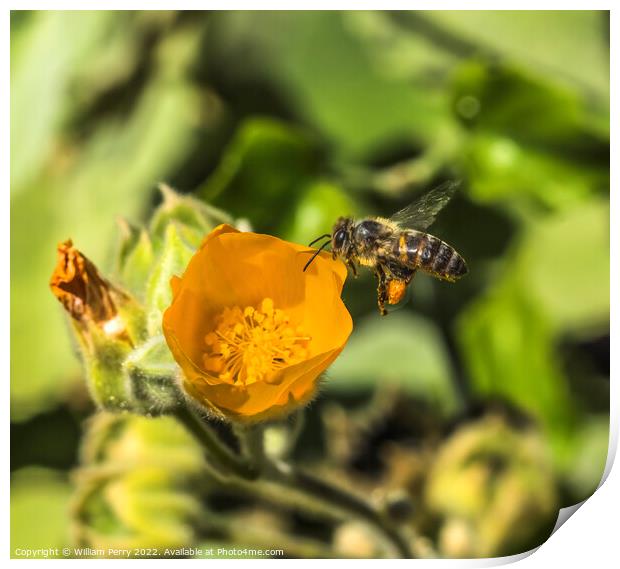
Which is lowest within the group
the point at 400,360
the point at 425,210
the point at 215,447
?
the point at 400,360

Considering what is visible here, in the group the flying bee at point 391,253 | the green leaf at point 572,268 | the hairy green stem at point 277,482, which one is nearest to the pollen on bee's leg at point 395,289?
the flying bee at point 391,253

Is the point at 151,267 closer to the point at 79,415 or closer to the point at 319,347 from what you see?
the point at 319,347

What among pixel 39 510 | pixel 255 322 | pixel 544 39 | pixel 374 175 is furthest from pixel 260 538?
pixel 544 39

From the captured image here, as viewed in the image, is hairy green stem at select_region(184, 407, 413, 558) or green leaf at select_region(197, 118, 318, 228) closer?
hairy green stem at select_region(184, 407, 413, 558)

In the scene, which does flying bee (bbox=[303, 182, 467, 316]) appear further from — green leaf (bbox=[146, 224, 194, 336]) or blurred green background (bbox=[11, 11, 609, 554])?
blurred green background (bbox=[11, 11, 609, 554])

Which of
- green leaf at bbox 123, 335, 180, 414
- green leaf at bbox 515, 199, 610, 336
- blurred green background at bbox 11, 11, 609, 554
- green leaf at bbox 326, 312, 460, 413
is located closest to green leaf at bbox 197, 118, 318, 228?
blurred green background at bbox 11, 11, 609, 554

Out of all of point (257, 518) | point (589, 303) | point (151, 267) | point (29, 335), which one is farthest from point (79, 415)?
point (589, 303)

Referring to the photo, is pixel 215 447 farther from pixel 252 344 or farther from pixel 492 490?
pixel 492 490
